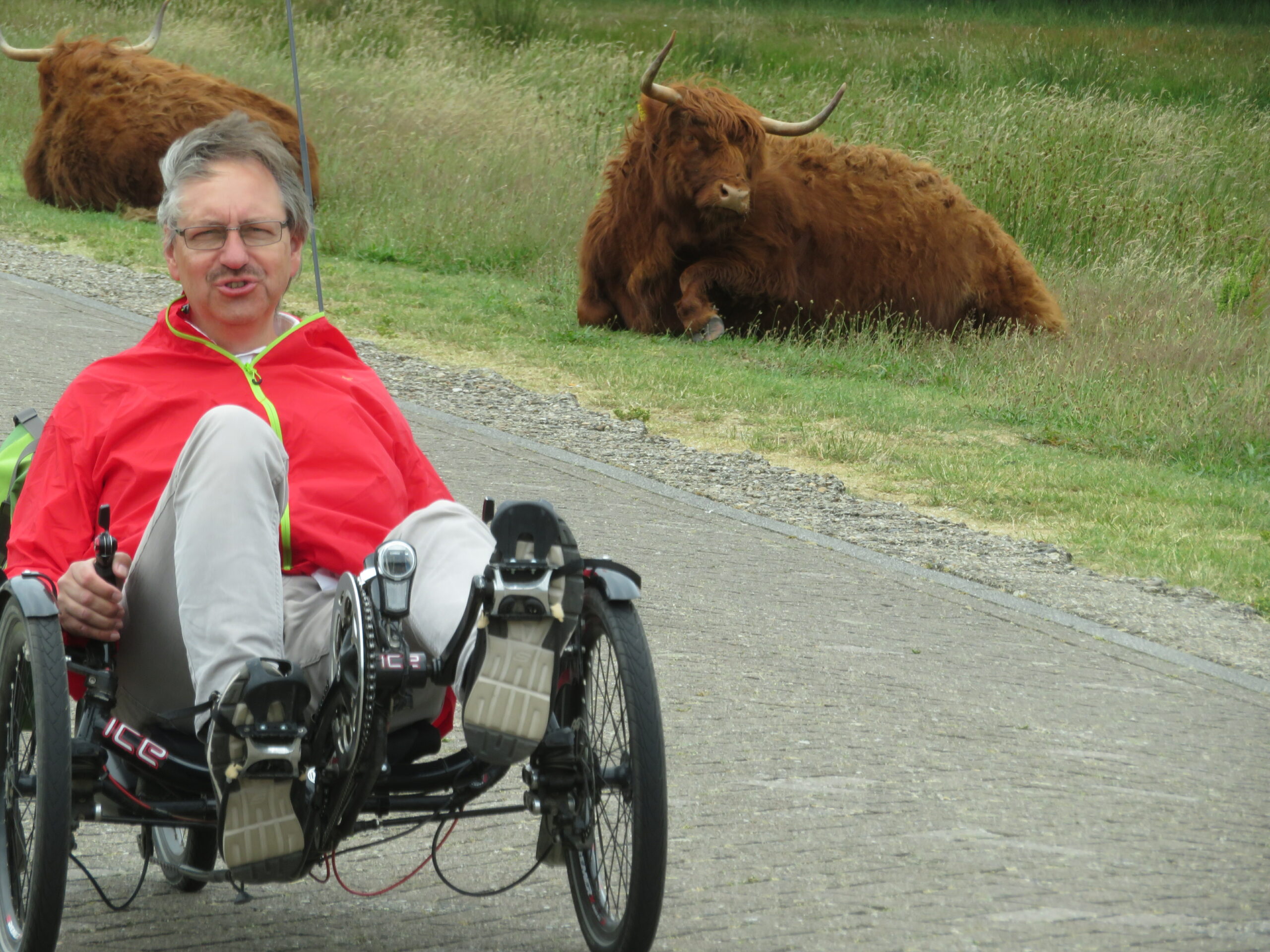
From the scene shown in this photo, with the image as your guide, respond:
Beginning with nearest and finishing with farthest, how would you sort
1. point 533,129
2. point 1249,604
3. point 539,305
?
1. point 1249,604
2. point 539,305
3. point 533,129

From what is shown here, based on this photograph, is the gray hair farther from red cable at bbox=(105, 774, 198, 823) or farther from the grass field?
the grass field

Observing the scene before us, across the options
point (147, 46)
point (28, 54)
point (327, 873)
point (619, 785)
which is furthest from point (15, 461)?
point (147, 46)

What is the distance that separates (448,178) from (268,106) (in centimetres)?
195

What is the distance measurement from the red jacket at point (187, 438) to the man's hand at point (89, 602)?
17cm

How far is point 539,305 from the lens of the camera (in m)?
12.7

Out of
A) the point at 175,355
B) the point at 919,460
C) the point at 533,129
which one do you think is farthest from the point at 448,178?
the point at 175,355

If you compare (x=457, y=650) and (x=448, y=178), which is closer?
(x=457, y=650)

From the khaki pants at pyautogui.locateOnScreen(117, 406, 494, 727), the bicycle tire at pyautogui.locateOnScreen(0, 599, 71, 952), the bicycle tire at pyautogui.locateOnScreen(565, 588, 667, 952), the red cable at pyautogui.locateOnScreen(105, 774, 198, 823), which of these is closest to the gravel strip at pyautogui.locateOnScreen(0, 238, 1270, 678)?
the bicycle tire at pyautogui.locateOnScreen(565, 588, 667, 952)

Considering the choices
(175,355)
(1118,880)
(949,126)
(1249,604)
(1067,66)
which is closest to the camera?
(175,355)

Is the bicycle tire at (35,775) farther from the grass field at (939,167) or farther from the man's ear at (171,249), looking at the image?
the grass field at (939,167)

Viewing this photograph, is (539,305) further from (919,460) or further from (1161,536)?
(1161,536)

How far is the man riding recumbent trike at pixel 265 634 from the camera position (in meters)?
2.55

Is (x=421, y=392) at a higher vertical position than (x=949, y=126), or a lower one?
lower

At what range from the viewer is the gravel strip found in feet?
18.7
